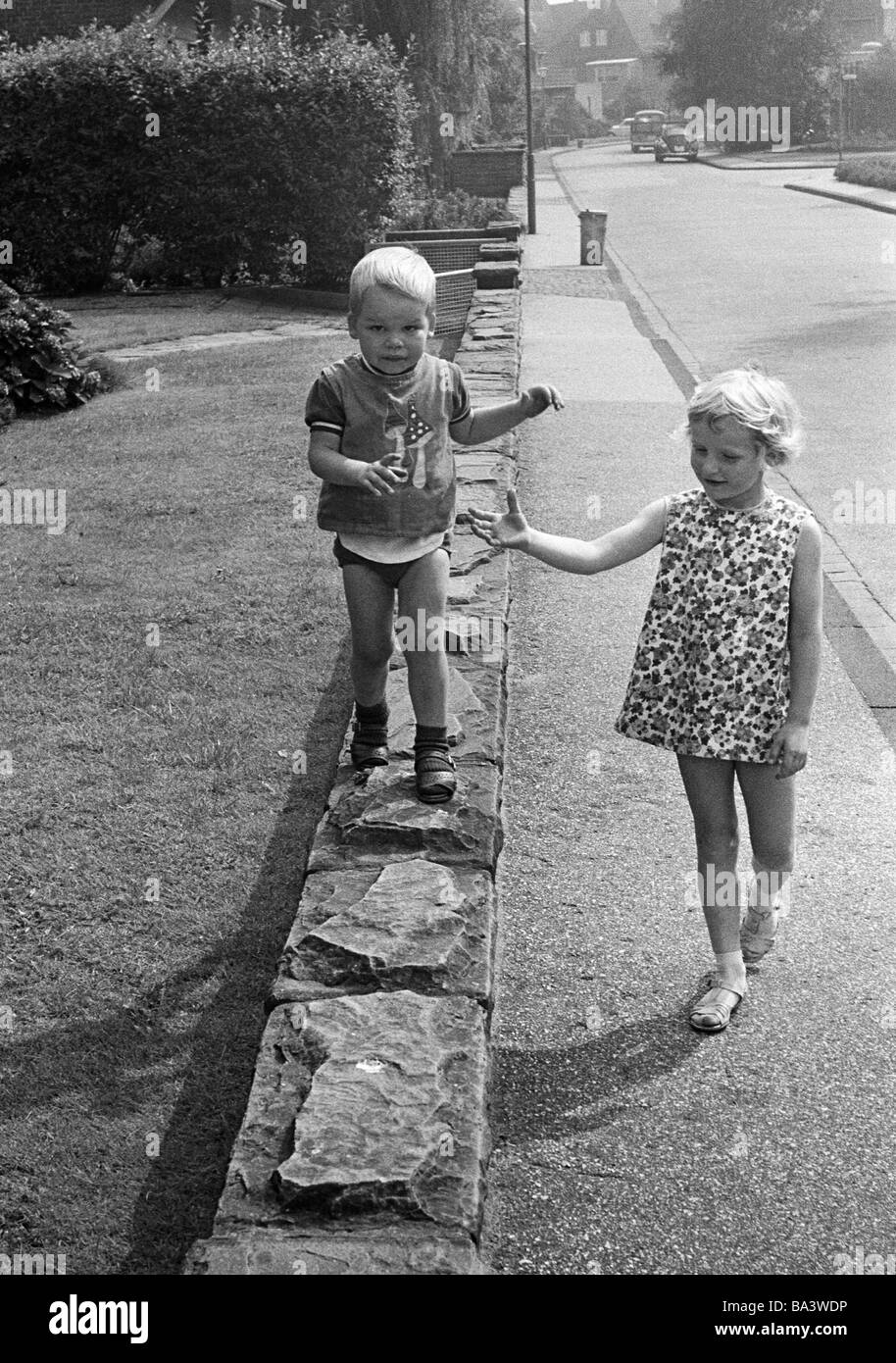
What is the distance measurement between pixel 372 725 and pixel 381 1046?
1.51 meters

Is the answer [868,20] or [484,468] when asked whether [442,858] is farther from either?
[868,20]

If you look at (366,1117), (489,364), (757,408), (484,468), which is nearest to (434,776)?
(757,408)

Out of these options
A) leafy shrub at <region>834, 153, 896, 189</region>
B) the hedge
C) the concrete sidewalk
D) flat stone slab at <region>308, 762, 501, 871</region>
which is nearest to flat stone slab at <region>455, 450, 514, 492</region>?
the concrete sidewalk

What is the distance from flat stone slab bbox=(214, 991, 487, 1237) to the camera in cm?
250

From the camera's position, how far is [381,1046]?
291 centimetres

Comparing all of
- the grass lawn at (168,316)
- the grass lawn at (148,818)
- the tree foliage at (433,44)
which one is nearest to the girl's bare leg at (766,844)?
the grass lawn at (148,818)

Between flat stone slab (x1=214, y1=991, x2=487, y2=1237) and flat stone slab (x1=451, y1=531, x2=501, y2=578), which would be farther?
flat stone slab (x1=451, y1=531, x2=501, y2=578)

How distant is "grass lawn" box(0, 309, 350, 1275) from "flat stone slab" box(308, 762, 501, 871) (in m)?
0.39

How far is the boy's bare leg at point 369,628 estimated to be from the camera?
4.08 m

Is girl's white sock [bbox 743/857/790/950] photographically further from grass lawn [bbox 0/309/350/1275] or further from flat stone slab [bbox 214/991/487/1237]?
grass lawn [bbox 0/309/350/1275]

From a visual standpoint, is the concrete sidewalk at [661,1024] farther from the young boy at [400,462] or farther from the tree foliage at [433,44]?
the tree foliage at [433,44]

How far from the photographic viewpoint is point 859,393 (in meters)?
11.4
